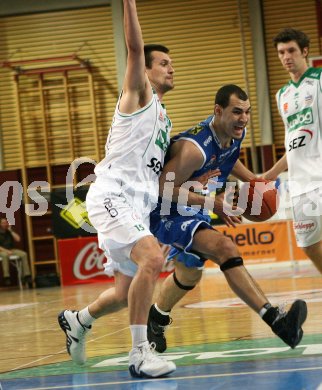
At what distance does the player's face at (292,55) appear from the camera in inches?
245

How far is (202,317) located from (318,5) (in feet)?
38.0

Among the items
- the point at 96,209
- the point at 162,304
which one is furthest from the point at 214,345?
the point at 96,209

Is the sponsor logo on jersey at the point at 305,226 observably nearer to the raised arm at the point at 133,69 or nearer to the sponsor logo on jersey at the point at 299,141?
the sponsor logo on jersey at the point at 299,141

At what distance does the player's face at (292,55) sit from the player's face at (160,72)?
111 cm

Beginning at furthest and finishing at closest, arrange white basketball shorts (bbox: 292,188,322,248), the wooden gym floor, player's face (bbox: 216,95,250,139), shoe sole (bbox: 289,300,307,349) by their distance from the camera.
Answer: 1. white basketball shorts (bbox: 292,188,322,248)
2. player's face (bbox: 216,95,250,139)
3. shoe sole (bbox: 289,300,307,349)
4. the wooden gym floor

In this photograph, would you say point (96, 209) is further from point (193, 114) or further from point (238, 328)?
point (193, 114)

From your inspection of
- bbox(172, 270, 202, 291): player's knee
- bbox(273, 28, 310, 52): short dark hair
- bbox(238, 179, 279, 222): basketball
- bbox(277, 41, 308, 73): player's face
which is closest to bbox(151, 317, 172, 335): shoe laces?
bbox(172, 270, 202, 291): player's knee

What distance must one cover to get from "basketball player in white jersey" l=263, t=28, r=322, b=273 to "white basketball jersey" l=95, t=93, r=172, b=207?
1.49 metres

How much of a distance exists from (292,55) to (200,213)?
1458 mm

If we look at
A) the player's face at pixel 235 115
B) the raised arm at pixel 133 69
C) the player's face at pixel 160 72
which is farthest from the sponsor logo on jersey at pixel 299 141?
the raised arm at pixel 133 69

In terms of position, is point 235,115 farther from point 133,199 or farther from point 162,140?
point 133,199

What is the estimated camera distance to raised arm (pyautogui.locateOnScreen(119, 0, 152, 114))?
4848 mm

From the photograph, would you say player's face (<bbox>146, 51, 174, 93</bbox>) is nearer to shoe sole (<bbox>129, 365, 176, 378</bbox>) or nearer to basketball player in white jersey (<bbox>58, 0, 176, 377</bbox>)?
basketball player in white jersey (<bbox>58, 0, 176, 377</bbox>)

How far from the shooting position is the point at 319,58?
52.0ft
